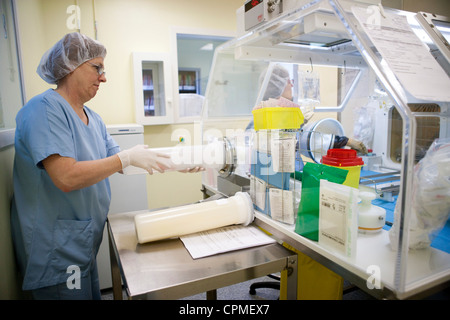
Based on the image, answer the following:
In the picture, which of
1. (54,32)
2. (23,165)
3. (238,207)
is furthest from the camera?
(54,32)

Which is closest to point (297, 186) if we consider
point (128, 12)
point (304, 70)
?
point (304, 70)

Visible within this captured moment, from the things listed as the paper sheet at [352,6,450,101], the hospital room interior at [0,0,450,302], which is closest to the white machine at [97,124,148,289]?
the hospital room interior at [0,0,450,302]

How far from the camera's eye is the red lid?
848 millimetres

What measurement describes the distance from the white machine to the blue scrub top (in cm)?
97

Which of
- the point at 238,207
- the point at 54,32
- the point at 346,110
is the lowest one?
the point at 238,207

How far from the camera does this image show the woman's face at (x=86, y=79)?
1332mm

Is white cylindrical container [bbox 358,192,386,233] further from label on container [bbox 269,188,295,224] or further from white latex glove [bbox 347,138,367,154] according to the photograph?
white latex glove [bbox 347,138,367,154]

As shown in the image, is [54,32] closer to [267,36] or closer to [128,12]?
[128,12]

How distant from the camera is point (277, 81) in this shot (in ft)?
5.96

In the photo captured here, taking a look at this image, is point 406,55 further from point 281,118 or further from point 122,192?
point 122,192

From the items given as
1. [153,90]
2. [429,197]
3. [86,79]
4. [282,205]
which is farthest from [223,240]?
[153,90]

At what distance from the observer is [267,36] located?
125 cm
